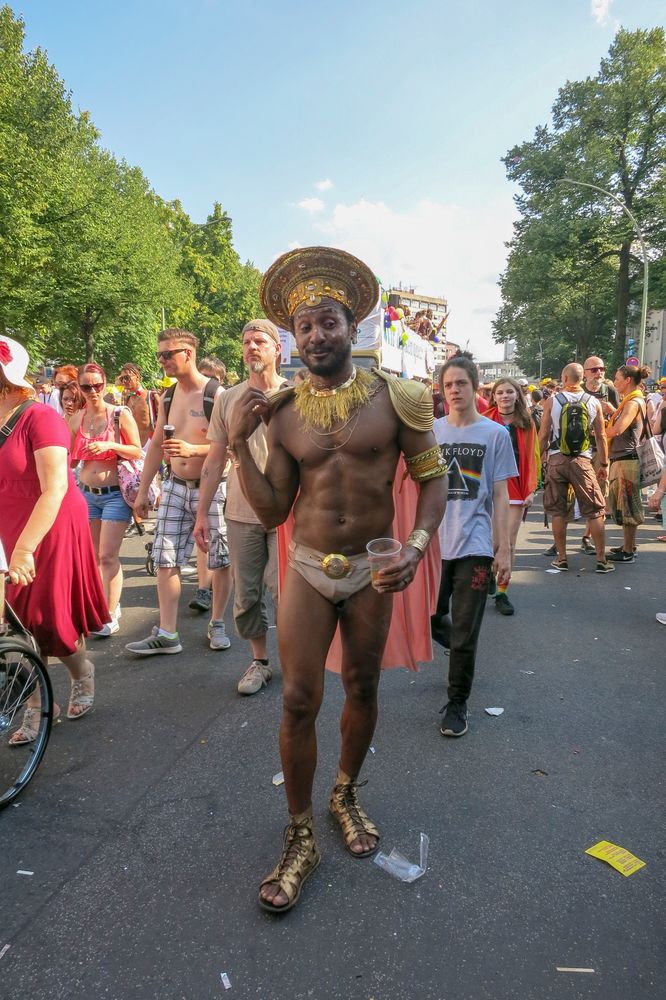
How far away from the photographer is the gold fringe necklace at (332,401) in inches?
91.6

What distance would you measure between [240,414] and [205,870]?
1.78 metres

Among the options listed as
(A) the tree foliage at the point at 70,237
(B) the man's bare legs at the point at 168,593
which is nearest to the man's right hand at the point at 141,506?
(B) the man's bare legs at the point at 168,593

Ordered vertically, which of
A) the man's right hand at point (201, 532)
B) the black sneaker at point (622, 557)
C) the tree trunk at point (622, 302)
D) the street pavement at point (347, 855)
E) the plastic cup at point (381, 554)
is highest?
the tree trunk at point (622, 302)

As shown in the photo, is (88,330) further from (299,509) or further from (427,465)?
(427,465)

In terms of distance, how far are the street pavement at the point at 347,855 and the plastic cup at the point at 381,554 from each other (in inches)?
17.0

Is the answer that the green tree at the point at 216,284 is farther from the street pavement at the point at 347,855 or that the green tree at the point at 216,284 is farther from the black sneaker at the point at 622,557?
the street pavement at the point at 347,855

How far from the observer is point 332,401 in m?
2.34

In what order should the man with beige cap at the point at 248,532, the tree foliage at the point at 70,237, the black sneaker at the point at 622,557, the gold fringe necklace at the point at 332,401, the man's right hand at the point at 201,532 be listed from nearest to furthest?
the gold fringe necklace at the point at 332,401 → the man with beige cap at the point at 248,532 → the man's right hand at the point at 201,532 → the black sneaker at the point at 622,557 → the tree foliage at the point at 70,237

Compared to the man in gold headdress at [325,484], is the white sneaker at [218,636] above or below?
below

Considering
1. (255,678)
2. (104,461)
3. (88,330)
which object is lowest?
(255,678)

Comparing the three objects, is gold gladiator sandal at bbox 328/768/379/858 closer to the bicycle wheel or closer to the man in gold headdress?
the man in gold headdress

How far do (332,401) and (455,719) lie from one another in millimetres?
2065

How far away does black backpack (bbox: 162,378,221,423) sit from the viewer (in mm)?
4445

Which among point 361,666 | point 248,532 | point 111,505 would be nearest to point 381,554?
point 361,666
